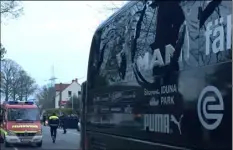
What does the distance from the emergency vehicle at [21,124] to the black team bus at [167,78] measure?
53.9ft

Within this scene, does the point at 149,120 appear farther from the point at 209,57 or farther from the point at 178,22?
the point at 209,57

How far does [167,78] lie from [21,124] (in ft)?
63.8

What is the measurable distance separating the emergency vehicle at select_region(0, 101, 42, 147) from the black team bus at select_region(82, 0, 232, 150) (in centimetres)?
1644

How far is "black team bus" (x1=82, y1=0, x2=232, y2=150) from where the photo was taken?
3.47m

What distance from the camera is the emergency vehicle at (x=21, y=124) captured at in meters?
22.8

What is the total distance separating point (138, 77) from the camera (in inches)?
205

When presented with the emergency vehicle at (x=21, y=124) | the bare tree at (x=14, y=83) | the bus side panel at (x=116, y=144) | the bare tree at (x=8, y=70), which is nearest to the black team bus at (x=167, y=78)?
the bus side panel at (x=116, y=144)

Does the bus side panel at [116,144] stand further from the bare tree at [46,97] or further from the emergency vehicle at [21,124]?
the bare tree at [46,97]

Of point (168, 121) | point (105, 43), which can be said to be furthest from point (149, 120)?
point (105, 43)

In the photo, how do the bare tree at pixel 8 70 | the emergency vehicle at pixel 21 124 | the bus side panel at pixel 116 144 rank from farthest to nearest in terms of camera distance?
the bare tree at pixel 8 70, the emergency vehicle at pixel 21 124, the bus side panel at pixel 116 144

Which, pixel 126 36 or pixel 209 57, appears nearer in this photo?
pixel 209 57

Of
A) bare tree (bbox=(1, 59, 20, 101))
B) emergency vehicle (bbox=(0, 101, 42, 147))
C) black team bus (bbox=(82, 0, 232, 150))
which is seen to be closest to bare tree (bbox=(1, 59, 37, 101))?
bare tree (bbox=(1, 59, 20, 101))

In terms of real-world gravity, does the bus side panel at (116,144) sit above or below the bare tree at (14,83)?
below

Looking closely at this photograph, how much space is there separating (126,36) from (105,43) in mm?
1275
